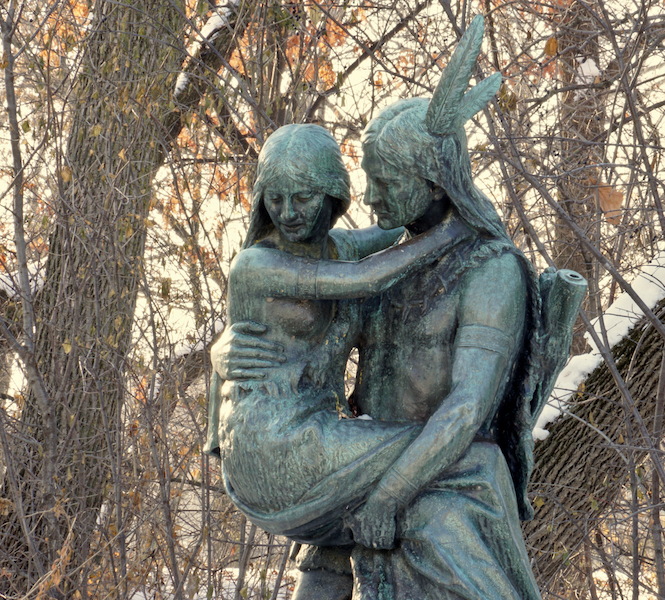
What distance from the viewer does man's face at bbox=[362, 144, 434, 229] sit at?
2127 millimetres

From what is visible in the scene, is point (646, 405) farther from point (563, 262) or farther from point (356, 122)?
point (356, 122)

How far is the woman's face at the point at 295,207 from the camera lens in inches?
83.0

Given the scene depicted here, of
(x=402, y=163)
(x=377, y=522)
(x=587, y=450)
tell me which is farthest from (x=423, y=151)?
(x=587, y=450)

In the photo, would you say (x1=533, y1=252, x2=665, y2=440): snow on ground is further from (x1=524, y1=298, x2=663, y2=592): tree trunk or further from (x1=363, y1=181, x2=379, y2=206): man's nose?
(x1=363, y1=181, x2=379, y2=206): man's nose

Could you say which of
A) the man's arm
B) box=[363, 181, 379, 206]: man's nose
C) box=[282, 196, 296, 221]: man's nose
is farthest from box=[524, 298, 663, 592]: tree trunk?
box=[282, 196, 296, 221]: man's nose

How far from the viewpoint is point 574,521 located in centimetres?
465

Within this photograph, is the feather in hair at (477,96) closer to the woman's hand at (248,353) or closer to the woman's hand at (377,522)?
the woman's hand at (248,353)

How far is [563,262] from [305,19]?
8.75 ft

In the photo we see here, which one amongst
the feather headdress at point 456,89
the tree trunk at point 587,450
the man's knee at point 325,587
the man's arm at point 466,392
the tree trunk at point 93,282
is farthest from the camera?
the tree trunk at point 93,282

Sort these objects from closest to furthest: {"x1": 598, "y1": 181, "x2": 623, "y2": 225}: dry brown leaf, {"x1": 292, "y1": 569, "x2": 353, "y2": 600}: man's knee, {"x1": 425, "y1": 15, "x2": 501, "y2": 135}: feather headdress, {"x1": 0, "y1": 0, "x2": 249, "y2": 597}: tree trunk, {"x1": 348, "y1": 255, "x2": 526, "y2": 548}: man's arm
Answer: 1. {"x1": 348, "y1": 255, "x2": 526, "y2": 548}: man's arm
2. {"x1": 425, "y1": 15, "x2": 501, "y2": 135}: feather headdress
3. {"x1": 292, "y1": 569, "x2": 353, "y2": 600}: man's knee
4. {"x1": 598, "y1": 181, "x2": 623, "y2": 225}: dry brown leaf
5. {"x1": 0, "y1": 0, "x2": 249, "y2": 597}: tree trunk

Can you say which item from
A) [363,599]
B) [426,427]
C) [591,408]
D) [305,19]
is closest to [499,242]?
[426,427]

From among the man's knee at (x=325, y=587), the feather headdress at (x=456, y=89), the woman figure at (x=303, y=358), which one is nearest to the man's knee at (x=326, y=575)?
the man's knee at (x=325, y=587)

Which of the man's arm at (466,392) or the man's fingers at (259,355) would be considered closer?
the man's arm at (466,392)

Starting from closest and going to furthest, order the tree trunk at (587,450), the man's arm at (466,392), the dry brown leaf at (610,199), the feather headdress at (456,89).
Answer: the man's arm at (466,392) < the feather headdress at (456,89) < the tree trunk at (587,450) < the dry brown leaf at (610,199)
